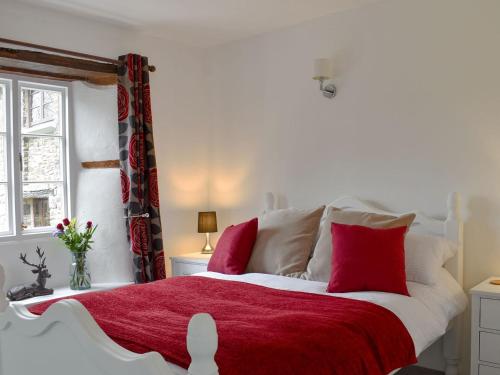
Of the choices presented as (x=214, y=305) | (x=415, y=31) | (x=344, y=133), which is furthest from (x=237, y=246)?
(x=415, y=31)

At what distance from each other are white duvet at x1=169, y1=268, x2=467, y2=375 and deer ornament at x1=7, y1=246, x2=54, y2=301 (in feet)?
3.67

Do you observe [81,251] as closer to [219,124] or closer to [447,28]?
[219,124]

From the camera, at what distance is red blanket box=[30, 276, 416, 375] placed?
5.74 ft

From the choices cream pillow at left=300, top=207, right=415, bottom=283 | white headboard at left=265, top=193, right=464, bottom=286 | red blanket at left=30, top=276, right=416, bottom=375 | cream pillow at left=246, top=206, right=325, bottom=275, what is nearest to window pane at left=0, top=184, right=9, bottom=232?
red blanket at left=30, top=276, right=416, bottom=375

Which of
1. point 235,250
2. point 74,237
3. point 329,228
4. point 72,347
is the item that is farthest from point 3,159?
point 329,228

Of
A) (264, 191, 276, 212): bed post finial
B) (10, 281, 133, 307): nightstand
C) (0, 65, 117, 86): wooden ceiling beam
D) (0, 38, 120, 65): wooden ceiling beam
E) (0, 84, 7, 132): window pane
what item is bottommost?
(10, 281, 133, 307): nightstand

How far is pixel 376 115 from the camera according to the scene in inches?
137

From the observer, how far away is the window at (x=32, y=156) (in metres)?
3.38

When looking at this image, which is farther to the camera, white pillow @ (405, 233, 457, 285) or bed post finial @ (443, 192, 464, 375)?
bed post finial @ (443, 192, 464, 375)

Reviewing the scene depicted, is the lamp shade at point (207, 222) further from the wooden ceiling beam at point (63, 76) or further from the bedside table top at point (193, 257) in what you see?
the wooden ceiling beam at point (63, 76)

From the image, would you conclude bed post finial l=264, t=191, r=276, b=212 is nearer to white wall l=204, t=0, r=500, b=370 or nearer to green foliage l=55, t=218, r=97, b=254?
white wall l=204, t=0, r=500, b=370

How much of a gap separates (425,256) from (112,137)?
7.55 feet

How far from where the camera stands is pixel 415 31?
3.29 m

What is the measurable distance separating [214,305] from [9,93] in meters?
2.09
